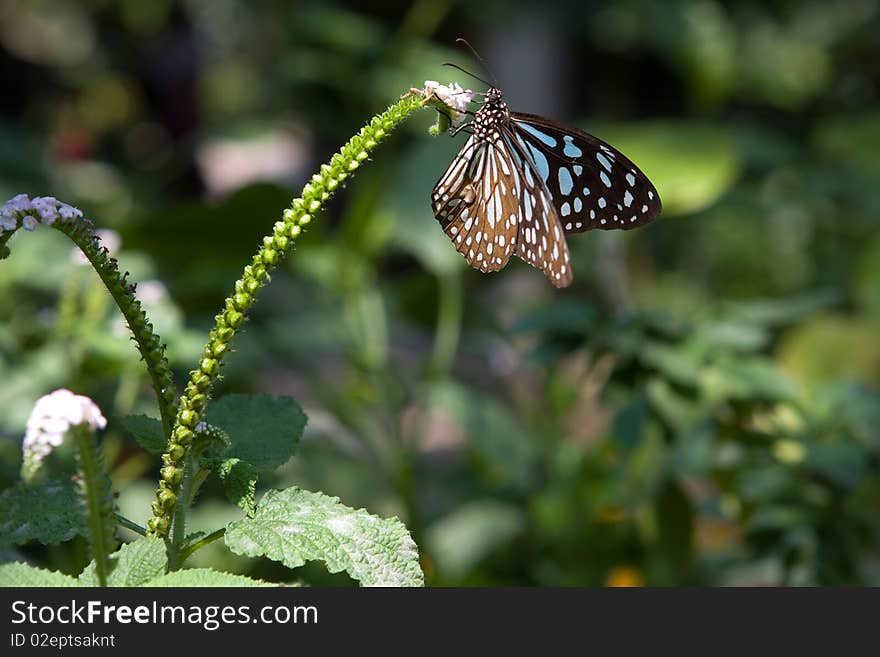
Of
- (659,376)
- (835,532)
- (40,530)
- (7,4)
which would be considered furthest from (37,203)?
(7,4)

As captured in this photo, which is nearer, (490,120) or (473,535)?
(490,120)

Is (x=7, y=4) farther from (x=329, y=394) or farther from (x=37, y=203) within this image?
(x=37, y=203)

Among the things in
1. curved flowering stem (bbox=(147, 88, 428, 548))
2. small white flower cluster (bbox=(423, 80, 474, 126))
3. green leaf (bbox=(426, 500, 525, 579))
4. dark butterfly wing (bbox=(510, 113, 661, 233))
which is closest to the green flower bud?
curved flowering stem (bbox=(147, 88, 428, 548))

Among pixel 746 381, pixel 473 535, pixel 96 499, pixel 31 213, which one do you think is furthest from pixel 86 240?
pixel 473 535

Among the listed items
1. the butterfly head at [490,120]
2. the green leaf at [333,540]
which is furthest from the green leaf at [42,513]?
the butterfly head at [490,120]

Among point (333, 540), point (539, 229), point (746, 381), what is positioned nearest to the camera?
point (333, 540)

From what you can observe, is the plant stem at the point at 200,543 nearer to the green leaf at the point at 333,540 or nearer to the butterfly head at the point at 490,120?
the green leaf at the point at 333,540

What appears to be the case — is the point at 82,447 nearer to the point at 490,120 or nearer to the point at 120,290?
the point at 120,290
